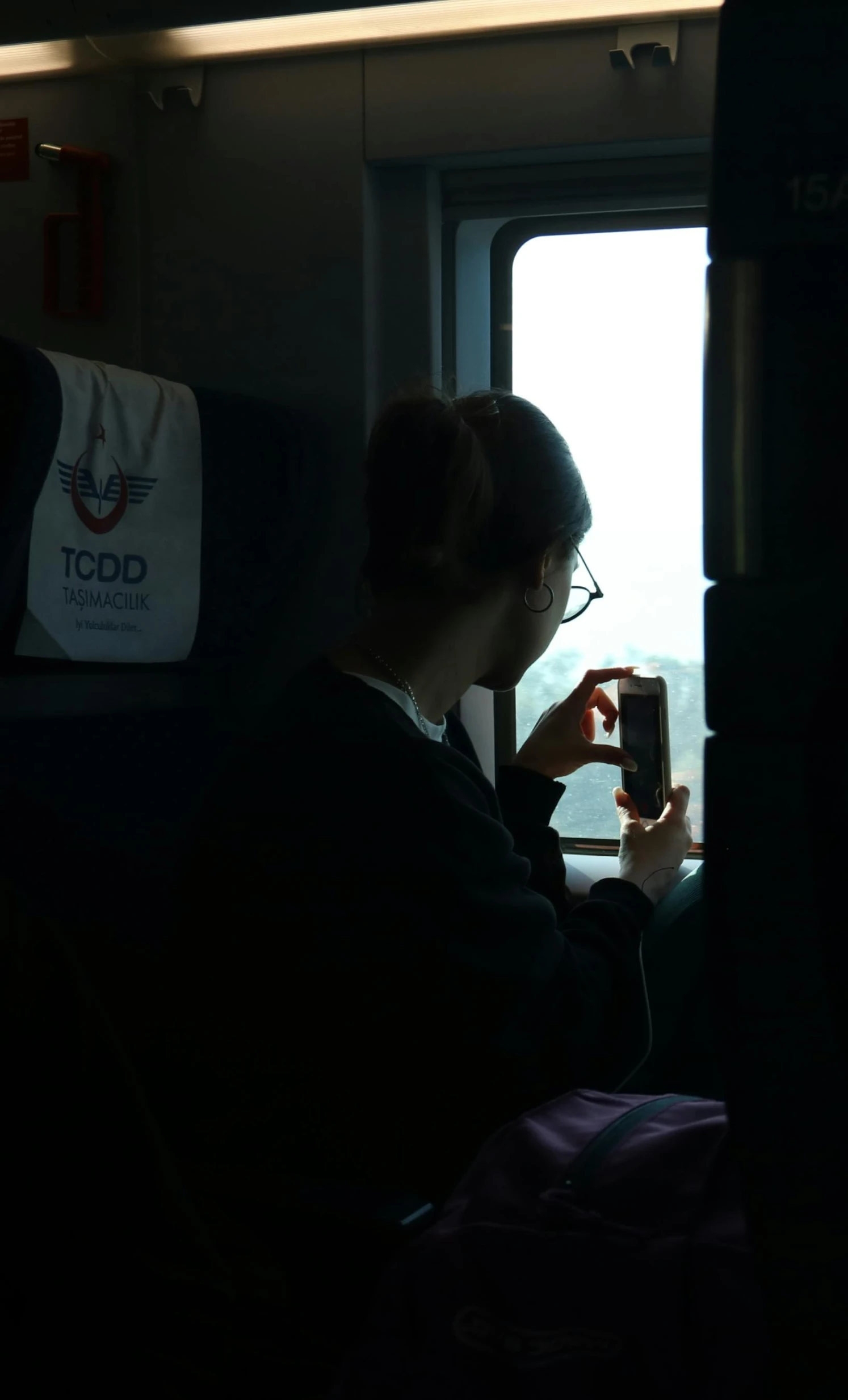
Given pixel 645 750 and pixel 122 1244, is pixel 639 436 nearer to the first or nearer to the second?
pixel 645 750

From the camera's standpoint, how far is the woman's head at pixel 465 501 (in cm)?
132

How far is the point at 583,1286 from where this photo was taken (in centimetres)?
68

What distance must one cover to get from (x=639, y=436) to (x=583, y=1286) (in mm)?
1551

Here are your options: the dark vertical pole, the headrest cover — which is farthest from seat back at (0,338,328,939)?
the dark vertical pole

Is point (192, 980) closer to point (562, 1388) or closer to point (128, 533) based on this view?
point (562, 1388)

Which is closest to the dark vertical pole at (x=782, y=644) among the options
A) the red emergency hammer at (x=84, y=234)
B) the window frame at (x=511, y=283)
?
the window frame at (x=511, y=283)

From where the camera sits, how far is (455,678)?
1.39m

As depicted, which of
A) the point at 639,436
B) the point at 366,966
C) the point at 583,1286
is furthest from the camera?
the point at 639,436

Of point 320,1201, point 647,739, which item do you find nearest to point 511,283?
point 647,739

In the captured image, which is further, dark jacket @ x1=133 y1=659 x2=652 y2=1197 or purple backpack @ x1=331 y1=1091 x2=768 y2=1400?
dark jacket @ x1=133 y1=659 x2=652 y2=1197

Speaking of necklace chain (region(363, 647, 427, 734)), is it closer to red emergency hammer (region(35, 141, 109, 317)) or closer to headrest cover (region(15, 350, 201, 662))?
headrest cover (region(15, 350, 201, 662))

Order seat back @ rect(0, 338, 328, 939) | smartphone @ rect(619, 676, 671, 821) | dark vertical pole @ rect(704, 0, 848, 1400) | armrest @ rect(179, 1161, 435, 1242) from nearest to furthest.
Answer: dark vertical pole @ rect(704, 0, 848, 1400) < armrest @ rect(179, 1161, 435, 1242) < seat back @ rect(0, 338, 328, 939) < smartphone @ rect(619, 676, 671, 821)

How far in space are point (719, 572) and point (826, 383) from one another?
9 centimetres

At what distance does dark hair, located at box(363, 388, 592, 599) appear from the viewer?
1.32 meters
